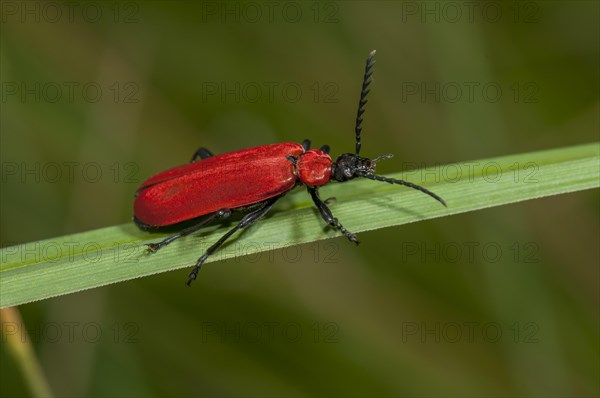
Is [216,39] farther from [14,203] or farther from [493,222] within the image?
[493,222]

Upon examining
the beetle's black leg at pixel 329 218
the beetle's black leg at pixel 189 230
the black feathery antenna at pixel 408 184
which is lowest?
the beetle's black leg at pixel 189 230

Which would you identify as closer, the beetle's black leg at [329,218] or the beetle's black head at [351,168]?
the beetle's black leg at [329,218]

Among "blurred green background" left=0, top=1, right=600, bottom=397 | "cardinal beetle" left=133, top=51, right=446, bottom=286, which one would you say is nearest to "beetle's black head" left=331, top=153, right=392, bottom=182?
"cardinal beetle" left=133, top=51, right=446, bottom=286

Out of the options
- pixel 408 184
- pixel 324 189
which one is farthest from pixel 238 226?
pixel 408 184

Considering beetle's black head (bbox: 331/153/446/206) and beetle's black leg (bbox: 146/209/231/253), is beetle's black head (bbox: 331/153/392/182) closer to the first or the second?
beetle's black head (bbox: 331/153/446/206)

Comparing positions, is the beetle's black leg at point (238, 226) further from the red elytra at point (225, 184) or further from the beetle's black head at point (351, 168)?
the beetle's black head at point (351, 168)

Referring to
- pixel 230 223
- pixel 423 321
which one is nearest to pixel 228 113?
pixel 230 223

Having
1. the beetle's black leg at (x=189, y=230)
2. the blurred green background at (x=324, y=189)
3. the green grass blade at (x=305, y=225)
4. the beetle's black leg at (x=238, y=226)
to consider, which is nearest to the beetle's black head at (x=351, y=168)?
the green grass blade at (x=305, y=225)

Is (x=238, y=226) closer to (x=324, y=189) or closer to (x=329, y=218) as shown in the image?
(x=329, y=218)
